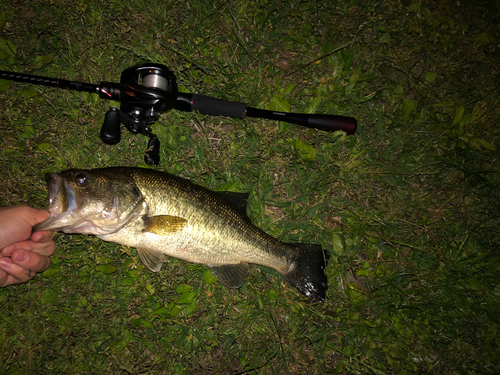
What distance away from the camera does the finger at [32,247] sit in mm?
2779

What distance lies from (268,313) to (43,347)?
241 cm

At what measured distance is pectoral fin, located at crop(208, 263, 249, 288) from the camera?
9.76 ft

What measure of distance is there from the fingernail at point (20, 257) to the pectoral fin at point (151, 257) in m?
1.11

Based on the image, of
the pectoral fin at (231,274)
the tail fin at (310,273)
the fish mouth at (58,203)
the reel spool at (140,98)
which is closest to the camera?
the fish mouth at (58,203)

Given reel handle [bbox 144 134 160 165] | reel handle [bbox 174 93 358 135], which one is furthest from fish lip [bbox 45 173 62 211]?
reel handle [bbox 174 93 358 135]

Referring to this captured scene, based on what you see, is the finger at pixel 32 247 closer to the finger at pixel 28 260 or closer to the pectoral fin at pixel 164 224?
the finger at pixel 28 260

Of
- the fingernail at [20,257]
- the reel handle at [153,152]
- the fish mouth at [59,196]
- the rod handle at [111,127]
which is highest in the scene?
the rod handle at [111,127]

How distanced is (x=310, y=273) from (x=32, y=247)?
288 centimetres

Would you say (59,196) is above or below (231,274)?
above

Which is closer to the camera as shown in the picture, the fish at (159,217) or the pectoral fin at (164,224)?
the fish at (159,217)

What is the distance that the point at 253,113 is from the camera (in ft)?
10.3

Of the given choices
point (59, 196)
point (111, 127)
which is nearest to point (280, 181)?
point (111, 127)

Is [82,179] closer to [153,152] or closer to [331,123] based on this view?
[153,152]

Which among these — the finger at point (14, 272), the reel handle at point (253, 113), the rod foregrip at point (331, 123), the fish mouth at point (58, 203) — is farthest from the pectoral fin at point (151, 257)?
the rod foregrip at point (331, 123)
